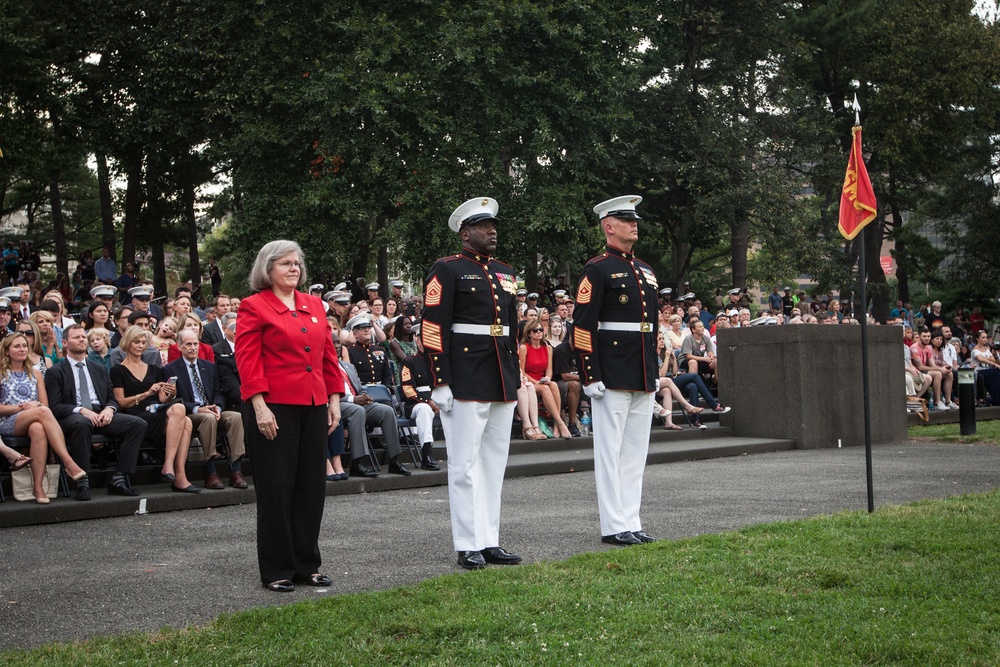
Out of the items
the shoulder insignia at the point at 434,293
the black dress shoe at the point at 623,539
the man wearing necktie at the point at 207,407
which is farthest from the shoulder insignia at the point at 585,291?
the man wearing necktie at the point at 207,407

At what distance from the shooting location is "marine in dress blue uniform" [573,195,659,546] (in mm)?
8594

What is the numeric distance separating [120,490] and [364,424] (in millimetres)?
2680

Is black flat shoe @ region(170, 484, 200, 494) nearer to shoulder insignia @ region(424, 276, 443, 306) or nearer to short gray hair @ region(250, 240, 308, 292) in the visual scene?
shoulder insignia @ region(424, 276, 443, 306)

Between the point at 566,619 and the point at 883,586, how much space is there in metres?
1.89

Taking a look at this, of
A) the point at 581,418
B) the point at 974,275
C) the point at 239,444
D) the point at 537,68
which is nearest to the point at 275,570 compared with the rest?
the point at 239,444

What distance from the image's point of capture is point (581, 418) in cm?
1723

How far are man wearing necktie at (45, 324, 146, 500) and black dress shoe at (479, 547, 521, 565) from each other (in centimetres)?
451

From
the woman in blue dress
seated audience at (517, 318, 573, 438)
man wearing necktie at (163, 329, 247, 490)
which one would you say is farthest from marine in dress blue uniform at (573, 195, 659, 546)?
seated audience at (517, 318, 573, 438)

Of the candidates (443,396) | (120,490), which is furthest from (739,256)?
(443,396)

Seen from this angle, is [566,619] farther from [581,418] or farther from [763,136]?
[763,136]

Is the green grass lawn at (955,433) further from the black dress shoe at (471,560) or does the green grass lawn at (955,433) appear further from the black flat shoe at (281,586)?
the black flat shoe at (281,586)

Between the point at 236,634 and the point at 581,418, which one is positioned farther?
the point at 581,418

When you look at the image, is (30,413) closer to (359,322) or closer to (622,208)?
(359,322)

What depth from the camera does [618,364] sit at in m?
8.69
